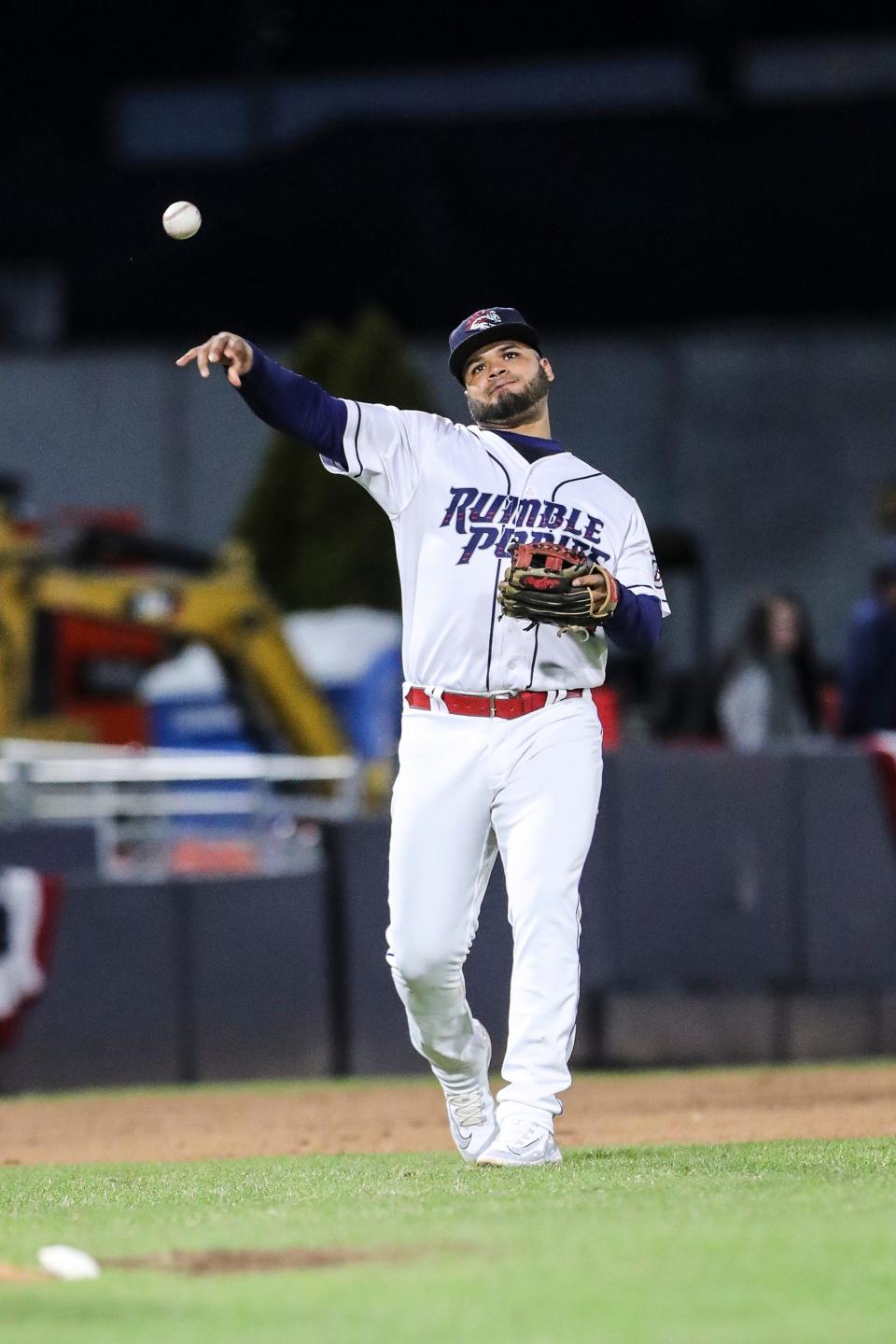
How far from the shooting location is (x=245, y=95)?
112ft

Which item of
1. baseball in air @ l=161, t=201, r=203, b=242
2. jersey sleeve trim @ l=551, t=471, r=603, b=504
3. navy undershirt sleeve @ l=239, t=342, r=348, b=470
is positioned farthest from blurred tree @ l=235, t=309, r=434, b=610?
navy undershirt sleeve @ l=239, t=342, r=348, b=470

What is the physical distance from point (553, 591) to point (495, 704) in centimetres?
39

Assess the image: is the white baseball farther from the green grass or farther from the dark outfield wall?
the dark outfield wall

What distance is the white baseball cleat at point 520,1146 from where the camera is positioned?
601 cm

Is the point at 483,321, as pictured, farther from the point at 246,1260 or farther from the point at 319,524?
the point at 319,524

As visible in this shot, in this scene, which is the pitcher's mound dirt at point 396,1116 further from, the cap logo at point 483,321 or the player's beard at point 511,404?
the cap logo at point 483,321

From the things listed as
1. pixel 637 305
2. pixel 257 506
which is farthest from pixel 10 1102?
pixel 637 305

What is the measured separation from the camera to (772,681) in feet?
44.5

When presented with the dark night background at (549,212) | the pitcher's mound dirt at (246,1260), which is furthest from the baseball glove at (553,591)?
the dark night background at (549,212)

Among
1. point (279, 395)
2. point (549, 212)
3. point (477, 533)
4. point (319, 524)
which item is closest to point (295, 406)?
point (279, 395)

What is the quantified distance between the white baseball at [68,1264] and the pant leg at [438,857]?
1753 mm

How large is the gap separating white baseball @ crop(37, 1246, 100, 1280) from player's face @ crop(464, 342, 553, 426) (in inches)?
108

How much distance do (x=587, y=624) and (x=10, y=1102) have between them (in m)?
5.47

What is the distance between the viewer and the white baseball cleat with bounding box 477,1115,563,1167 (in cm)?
601
